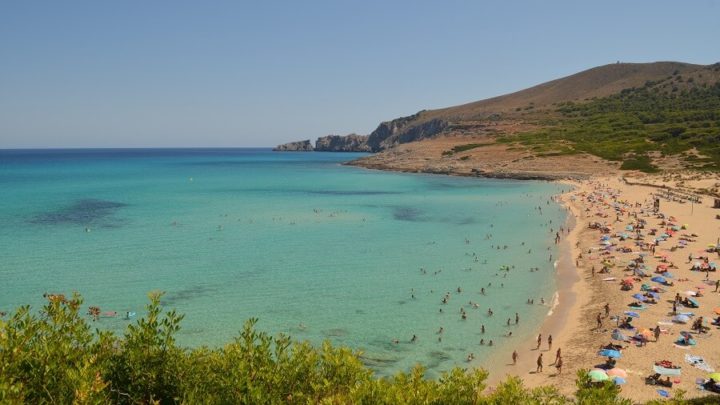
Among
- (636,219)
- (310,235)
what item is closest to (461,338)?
(310,235)

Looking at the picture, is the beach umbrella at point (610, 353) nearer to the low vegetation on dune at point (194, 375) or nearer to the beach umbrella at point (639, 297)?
the beach umbrella at point (639, 297)

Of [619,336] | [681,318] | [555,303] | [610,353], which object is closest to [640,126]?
[555,303]

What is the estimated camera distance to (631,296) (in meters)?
30.5

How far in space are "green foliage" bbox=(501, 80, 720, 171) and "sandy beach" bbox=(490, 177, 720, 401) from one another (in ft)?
171

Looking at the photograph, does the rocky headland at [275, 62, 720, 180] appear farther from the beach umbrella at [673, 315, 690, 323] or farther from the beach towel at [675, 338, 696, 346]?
the beach towel at [675, 338, 696, 346]

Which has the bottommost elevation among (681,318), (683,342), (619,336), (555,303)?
(555,303)

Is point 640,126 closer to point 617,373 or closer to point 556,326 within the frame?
point 556,326

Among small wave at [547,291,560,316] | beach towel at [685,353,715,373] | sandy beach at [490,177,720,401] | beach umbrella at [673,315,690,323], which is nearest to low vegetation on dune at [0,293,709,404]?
sandy beach at [490,177,720,401]

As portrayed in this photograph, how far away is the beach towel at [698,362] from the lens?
67.5 feet

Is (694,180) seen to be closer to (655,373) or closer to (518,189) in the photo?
(518,189)

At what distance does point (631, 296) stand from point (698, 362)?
32.1ft

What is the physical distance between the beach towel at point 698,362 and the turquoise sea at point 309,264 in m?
7.62

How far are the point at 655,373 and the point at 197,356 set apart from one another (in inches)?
771

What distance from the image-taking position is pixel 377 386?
9.92m
